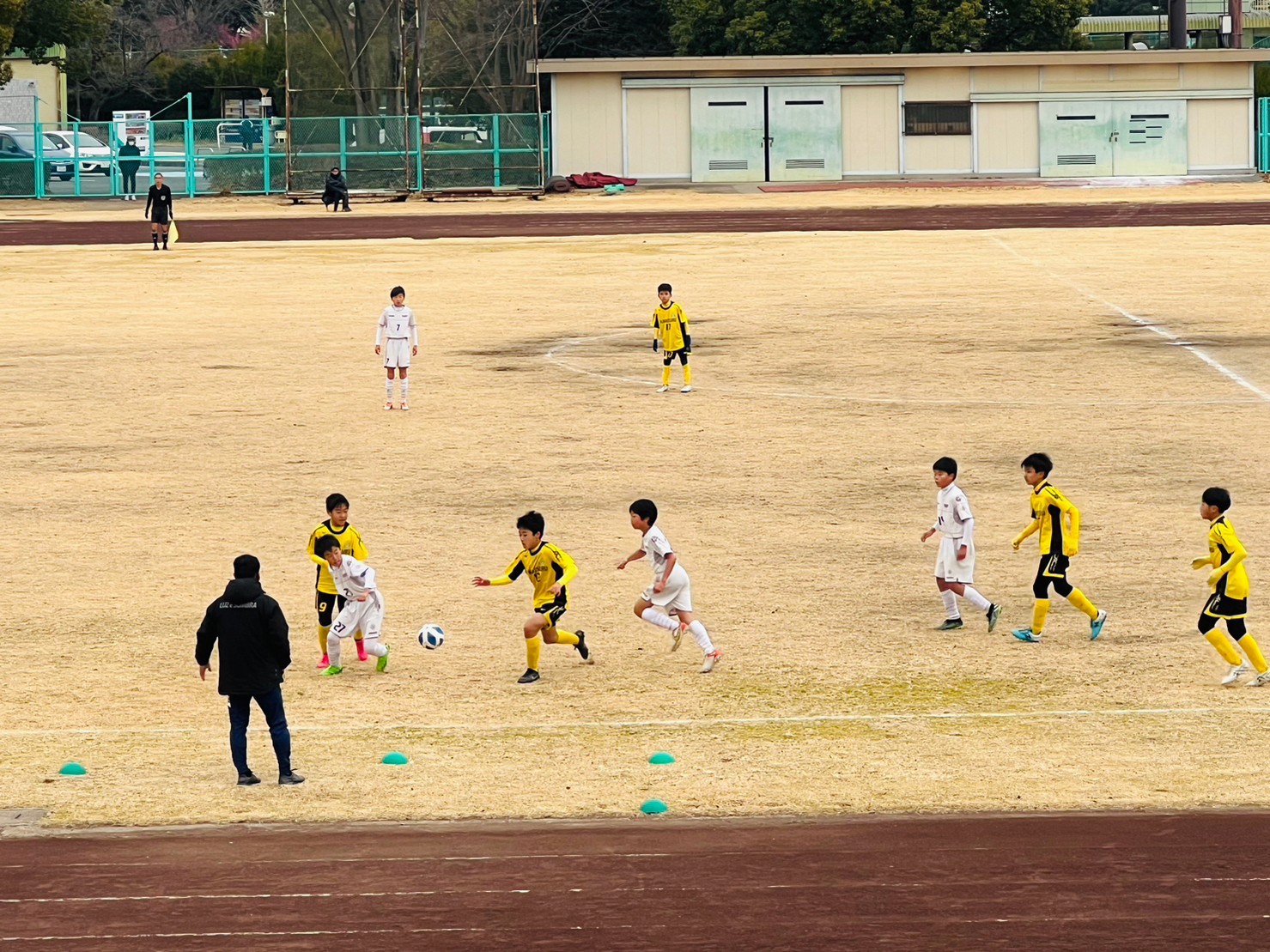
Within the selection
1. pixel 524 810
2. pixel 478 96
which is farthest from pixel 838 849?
pixel 478 96

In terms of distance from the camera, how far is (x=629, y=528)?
818 inches

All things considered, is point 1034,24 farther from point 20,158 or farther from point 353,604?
point 353,604

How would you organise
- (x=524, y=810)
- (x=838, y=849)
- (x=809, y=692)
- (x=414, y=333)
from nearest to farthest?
(x=838, y=849), (x=524, y=810), (x=809, y=692), (x=414, y=333)

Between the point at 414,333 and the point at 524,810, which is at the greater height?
the point at 414,333

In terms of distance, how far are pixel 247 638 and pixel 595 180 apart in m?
58.4

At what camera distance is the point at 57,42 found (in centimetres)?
7456

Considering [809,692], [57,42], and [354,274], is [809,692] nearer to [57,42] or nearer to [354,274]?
[354,274]

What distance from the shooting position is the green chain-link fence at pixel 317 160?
222ft

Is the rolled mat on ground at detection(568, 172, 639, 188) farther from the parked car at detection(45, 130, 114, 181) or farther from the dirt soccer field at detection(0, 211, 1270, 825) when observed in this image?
the dirt soccer field at detection(0, 211, 1270, 825)

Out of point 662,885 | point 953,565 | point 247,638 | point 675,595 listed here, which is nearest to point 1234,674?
point 953,565

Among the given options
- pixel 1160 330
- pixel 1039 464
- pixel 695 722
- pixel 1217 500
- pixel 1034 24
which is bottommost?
pixel 695 722

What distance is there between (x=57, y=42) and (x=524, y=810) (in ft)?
227

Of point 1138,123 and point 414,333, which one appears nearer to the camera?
point 414,333

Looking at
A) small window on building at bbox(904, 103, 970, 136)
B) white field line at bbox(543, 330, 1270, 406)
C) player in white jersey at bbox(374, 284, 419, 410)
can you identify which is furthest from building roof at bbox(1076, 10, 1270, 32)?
player in white jersey at bbox(374, 284, 419, 410)
